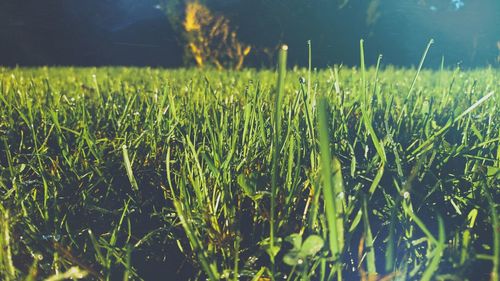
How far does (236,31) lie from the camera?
980 cm

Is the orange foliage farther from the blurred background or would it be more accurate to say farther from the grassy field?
the grassy field

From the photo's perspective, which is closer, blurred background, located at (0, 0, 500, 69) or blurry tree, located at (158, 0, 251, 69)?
blurry tree, located at (158, 0, 251, 69)

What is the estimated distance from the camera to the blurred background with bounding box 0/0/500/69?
32.1 ft

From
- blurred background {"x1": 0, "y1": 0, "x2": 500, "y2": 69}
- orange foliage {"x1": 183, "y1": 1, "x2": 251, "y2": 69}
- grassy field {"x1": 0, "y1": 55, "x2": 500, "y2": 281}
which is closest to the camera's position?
grassy field {"x1": 0, "y1": 55, "x2": 500, "y2": 281}


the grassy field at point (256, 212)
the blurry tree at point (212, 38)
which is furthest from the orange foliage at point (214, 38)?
the grassy field at point (256, 212)

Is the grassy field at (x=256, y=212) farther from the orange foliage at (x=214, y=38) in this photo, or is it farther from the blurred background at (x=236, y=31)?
the orange foliage at (x=214, y=38)

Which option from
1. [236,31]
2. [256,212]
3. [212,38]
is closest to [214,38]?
[212,38]

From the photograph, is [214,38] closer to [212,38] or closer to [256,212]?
[212,38]

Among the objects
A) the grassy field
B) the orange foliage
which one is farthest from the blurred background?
the grassy field

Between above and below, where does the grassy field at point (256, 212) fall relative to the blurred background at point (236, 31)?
below

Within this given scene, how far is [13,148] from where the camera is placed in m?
1.23

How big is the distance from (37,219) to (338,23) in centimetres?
1016

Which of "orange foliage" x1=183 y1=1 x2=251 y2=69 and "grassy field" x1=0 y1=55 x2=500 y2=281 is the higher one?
"orange foliage" x1=183 y1=1 x2=251 y2=69

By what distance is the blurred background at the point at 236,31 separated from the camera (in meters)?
9.79
